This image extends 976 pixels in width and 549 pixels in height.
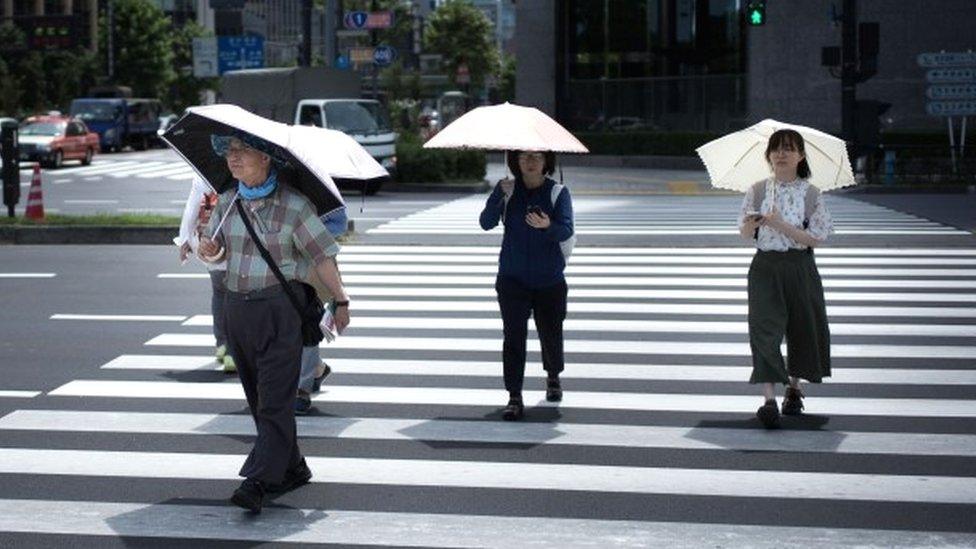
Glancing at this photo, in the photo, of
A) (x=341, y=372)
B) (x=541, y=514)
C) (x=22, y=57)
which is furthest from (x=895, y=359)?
(x=22, y=57)

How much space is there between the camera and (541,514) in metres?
6.70

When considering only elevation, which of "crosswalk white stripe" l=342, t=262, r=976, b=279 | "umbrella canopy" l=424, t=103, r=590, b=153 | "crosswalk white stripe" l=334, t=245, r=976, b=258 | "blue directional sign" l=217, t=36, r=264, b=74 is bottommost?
"crosswalk white stripe" l=342, t=262, r=976, b=279

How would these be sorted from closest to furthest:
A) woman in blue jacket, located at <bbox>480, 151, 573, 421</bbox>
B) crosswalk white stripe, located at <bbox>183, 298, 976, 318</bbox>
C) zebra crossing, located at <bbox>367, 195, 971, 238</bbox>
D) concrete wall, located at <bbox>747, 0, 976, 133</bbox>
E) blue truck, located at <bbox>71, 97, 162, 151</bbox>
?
woman in blue jacket, located at <bbox>480, 151, 573, 421</bbox>
crosswalk white stripe, located at <bbox>183, 298, 976, 318</bbox>
zebra crossing, located at <bbox>367, 195, 971, 238</bbox>
concrete wall, located at <bbox>747, 0, 976, 133</bbox>
blue truck, located at <bbox>71, 97, 162, 151</bbox>

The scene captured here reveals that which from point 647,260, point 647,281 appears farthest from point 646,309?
point 647,260

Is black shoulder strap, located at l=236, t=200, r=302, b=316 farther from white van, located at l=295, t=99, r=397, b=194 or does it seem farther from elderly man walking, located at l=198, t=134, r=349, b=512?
white van, located at l=295, t=99, r=397, b=194

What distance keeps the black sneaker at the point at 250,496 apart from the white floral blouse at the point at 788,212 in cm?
318

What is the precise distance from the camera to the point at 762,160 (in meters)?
8.92

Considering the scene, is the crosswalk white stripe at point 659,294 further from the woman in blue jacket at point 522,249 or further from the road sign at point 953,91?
the road sign at point 953,91

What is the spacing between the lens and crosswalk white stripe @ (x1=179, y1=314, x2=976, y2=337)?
12422 millimetres

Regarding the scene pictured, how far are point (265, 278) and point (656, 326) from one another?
252 inches

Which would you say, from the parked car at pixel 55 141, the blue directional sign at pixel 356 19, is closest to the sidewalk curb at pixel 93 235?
the blue directional sign at pixel 356 19

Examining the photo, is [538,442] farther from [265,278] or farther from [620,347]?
[620,347]

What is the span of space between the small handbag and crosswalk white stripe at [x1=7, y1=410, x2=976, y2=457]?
161 centimetres

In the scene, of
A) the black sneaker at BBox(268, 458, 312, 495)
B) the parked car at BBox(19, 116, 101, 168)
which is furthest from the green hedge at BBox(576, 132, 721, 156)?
the black sneaker at BBox(268, 458, 312, 495)
